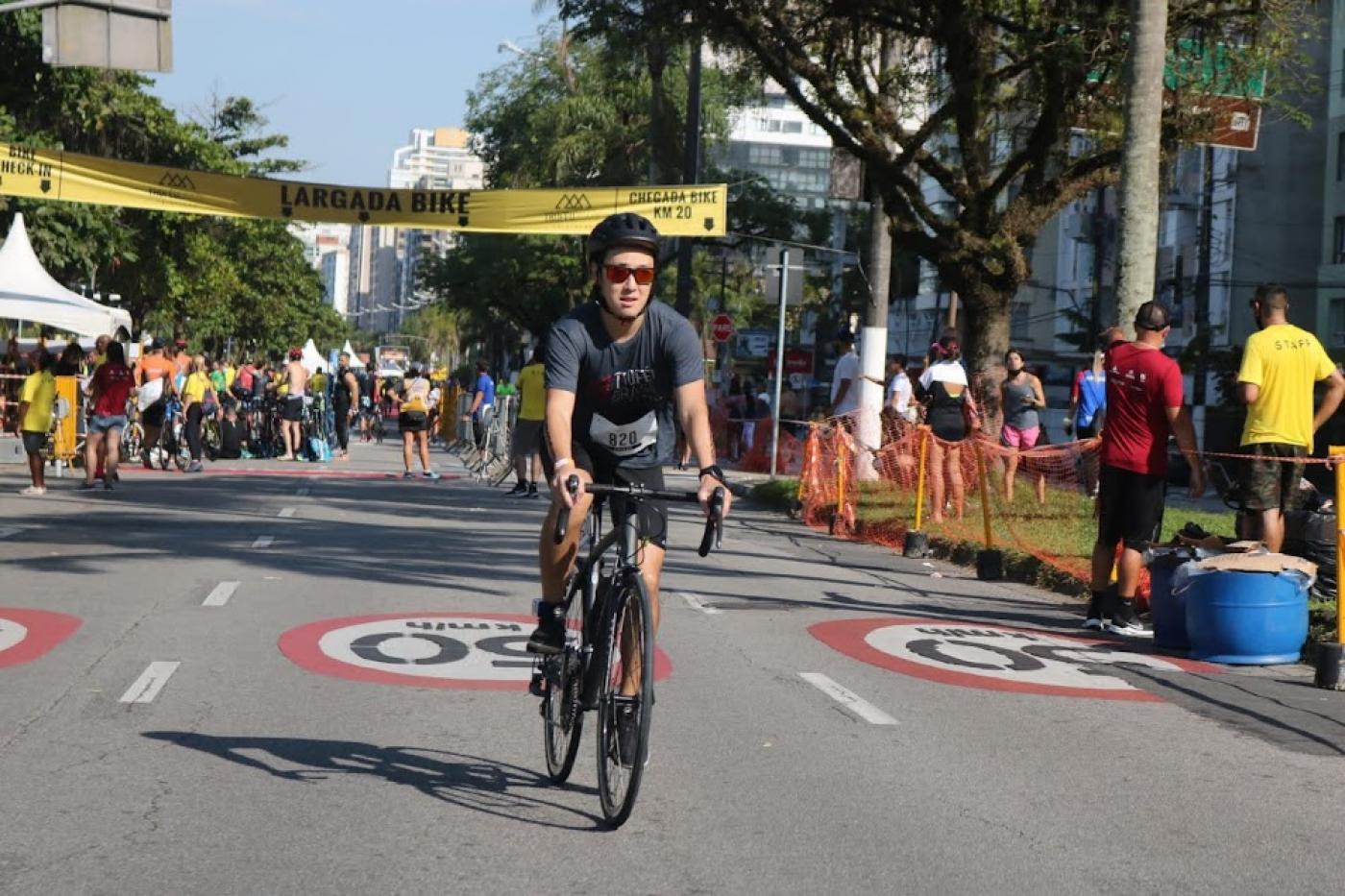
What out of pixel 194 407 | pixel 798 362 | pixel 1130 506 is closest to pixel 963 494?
pixel 1130 506

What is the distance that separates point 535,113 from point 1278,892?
189 feet

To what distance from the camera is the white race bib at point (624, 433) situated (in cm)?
656

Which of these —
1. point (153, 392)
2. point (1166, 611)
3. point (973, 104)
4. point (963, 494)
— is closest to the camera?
point (1166, 611)

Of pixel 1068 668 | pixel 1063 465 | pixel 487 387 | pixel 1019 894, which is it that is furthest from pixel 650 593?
pixel 487 387

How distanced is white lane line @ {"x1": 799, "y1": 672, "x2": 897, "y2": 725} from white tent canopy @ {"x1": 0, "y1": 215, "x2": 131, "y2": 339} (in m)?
20.3

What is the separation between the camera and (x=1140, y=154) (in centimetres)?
1493

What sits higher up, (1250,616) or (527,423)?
(527,423)

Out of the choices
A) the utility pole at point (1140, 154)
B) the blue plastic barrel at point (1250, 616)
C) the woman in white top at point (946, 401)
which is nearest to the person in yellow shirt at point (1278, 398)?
the blue plastic barrel at point (1250, 616)

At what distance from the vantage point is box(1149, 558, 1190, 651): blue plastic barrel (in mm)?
11359

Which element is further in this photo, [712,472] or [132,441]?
[132,441]

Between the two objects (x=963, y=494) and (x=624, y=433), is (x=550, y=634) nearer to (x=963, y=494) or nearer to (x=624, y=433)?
(x=624, y=433)

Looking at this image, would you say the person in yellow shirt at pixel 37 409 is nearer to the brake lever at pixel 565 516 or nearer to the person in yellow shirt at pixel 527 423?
the person in yellow shirt at pixel 527 423

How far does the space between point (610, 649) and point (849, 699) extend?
120 inches

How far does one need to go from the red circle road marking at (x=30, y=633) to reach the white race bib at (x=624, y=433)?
13.6 feet
